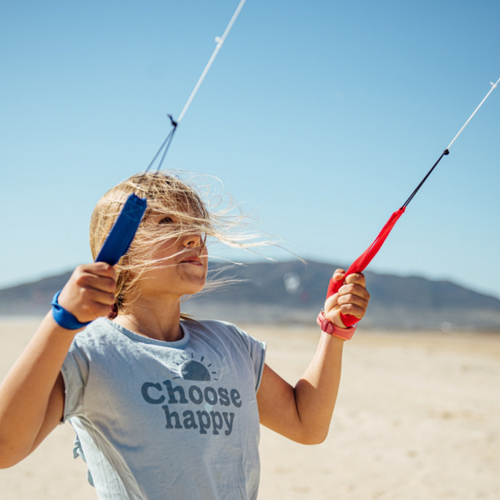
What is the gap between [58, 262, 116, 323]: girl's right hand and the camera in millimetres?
1171

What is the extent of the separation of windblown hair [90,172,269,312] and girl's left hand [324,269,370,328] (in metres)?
0.30

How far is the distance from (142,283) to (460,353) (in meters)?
16.8

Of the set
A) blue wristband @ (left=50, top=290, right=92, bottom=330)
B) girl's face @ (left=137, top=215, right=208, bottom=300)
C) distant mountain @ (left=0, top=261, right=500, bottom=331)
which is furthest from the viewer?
distant mountain @ (left=0, top=261, right=500, bottom=331)

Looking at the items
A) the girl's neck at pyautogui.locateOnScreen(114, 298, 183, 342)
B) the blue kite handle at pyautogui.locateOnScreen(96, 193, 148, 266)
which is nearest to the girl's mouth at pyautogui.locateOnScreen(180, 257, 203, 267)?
the girl's neck at pyautogui.locateOnScreen(114, 298, 183, 342)

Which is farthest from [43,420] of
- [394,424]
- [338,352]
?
[394,424]

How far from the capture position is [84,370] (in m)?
1.35

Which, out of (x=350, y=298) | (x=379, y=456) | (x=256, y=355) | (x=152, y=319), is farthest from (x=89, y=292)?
(x=379, y=456)

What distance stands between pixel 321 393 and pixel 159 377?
0.64 m

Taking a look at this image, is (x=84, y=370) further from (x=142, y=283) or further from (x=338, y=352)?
(x=338, y=352)

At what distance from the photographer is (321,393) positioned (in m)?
1.85

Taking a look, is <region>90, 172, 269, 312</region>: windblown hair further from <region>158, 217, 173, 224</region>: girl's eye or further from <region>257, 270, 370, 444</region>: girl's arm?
<region>257, 270, 370, 444</region>: girl's arm

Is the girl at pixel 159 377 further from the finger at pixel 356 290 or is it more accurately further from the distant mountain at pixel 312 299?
the distant mountain at pixel 312 299

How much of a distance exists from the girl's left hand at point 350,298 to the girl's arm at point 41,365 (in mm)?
852

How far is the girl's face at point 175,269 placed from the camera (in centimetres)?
163
